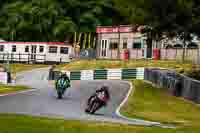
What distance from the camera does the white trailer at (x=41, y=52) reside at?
7856cm

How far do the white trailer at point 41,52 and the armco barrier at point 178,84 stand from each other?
35.3 meters

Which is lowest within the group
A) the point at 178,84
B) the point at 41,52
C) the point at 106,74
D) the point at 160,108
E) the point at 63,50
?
the point at 160,108

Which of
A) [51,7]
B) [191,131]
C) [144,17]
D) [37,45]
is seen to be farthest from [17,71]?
[191,131]

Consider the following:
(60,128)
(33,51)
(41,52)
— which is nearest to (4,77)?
(41,52)

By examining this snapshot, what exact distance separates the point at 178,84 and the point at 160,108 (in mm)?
4970

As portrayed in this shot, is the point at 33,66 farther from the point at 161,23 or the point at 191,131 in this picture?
the point at 191,131

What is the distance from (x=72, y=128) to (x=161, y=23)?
860 inches

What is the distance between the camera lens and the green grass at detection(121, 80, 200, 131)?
25.1m

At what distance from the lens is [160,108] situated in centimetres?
2988

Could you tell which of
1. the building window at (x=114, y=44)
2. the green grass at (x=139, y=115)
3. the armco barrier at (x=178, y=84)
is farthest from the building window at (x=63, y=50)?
the armco barrier at (x=178, y=84)

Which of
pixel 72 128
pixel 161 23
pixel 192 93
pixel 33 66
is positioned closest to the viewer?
pixel 72 128

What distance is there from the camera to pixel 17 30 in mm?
92500

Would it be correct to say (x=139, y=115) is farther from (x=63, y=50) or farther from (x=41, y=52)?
(x=63, y=50)

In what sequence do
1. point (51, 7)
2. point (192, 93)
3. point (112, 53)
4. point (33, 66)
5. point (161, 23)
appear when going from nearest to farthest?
point (192, 93) < point (161, 23) < point (112, 53) < point (33, 66) < point (51, 7)
